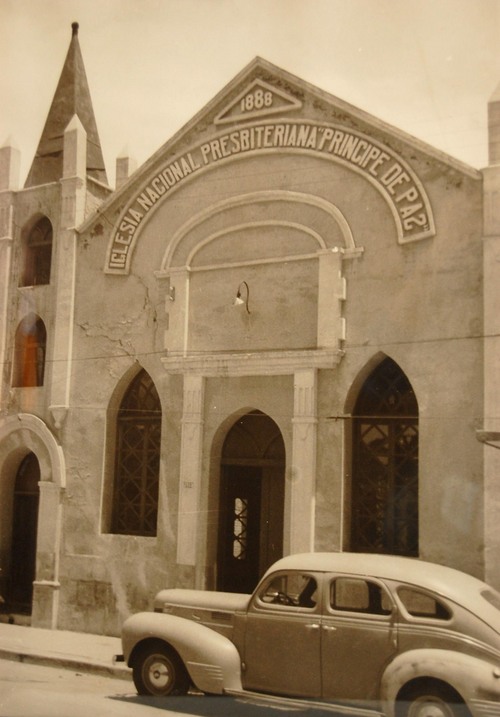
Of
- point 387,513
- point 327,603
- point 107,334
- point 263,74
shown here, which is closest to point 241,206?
point 263,74

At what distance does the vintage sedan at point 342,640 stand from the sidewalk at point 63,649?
4.82ft

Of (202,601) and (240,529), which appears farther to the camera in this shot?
(240,529)

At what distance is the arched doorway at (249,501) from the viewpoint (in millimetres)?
9266

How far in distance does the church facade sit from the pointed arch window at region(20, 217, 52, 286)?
1.3 inches

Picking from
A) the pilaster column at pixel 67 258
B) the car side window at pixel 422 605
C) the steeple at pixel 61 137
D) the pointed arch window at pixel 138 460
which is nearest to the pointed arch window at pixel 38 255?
the pilaster column at pixel 67 258

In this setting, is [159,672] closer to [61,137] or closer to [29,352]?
[29,352]

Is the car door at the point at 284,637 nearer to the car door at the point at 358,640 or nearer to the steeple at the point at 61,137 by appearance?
the car door at the point at 358,640

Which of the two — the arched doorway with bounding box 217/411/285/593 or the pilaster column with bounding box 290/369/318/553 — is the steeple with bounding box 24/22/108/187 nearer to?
the arched doorway with bounding box 217/411/285/593

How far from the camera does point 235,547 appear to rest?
936cm

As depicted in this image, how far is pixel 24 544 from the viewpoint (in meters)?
10.7

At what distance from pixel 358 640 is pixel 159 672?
198 cm

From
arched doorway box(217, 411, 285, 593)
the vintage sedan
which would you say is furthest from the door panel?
the vintage sedan

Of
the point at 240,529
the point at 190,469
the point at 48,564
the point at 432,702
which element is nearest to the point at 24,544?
the point at 48,564

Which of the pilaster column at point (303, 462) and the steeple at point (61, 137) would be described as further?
the steeple at point (61, 137)
